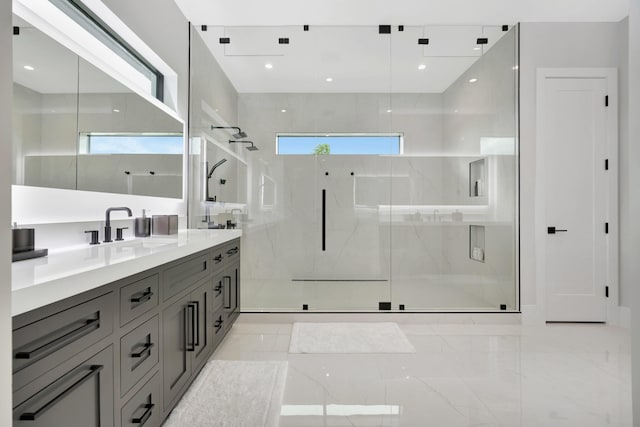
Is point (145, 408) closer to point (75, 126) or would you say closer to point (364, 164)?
point (75, 126)

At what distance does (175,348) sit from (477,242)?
2.96 metres

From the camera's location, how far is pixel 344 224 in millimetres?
3602

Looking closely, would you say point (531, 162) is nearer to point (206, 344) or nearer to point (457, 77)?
point (457, 77)

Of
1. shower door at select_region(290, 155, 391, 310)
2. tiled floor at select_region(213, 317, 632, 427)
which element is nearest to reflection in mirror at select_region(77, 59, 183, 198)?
shower door at select_region(290, 155, 391, 310)

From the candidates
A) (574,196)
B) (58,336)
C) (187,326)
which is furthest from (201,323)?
(574,196)

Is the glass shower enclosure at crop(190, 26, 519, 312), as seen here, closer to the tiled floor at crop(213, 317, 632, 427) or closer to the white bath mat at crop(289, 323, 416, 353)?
the white bath mat at crop(289, 323, 416, 353)

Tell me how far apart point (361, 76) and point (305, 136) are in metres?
0.84

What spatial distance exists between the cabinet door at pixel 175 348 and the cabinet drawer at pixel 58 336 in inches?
19.6

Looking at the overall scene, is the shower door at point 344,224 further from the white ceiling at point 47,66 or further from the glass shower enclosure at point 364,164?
the white ceiling at point 47,66

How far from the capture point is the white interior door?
334 cm

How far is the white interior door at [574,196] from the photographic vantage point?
334 cm

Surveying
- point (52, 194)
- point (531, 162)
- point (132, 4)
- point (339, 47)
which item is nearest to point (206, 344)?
point (52, 194)

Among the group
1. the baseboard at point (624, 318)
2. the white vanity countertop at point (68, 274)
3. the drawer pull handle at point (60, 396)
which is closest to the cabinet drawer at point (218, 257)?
the white vanity countertop at point (68, 274)

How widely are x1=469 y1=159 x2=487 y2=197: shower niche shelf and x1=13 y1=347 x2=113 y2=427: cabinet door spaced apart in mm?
3330
